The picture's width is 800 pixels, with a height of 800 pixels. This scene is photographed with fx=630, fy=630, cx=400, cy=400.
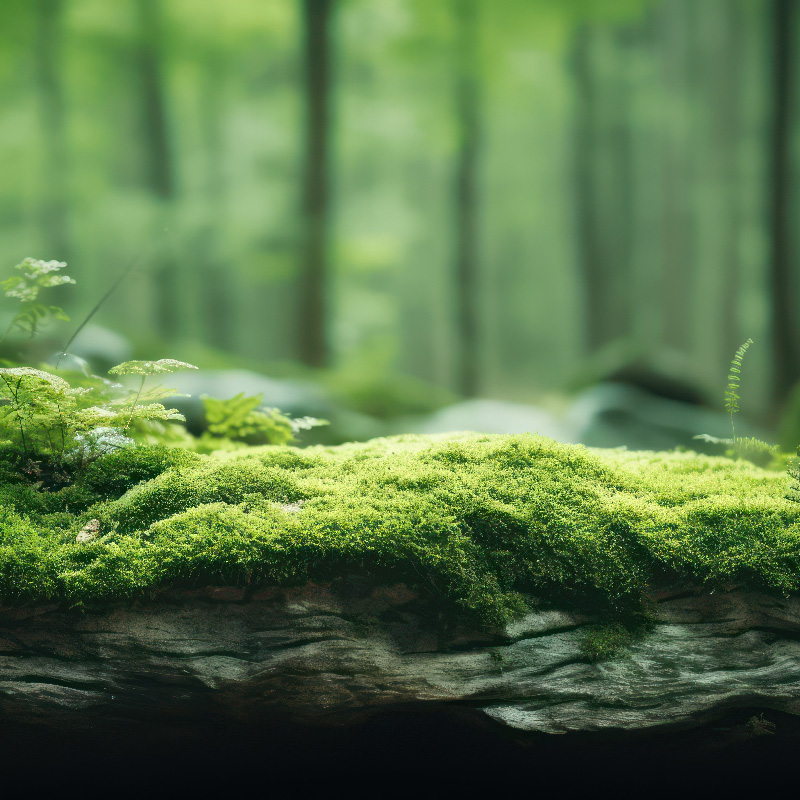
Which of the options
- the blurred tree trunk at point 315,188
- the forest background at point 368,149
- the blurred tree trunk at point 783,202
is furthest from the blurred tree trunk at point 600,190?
the blurred tree trunk at point 315,188

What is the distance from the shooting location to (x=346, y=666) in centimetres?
238

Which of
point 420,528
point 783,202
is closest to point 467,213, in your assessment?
point 783,202

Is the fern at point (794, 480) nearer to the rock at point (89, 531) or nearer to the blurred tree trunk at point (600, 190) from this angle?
the rock at point (89, 531)

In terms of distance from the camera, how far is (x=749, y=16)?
752 inches

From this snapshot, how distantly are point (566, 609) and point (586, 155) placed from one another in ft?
56.4

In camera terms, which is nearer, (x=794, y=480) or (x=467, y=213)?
(x=794, y=480)

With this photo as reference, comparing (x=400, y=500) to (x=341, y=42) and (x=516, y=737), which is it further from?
(x=341, y=42)

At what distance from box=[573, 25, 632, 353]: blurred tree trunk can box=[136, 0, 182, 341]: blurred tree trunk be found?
10.4 m

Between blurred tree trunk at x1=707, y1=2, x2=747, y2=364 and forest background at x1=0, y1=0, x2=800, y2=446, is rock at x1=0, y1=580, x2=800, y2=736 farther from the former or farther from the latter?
blurred tree trunk at x1=707, y1=2, x2=747, y2=364

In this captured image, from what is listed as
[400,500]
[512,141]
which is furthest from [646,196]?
[400,500]

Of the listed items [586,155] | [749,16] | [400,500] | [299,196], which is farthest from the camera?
[749,16]

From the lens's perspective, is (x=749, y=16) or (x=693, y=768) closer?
(x=693, y=768)

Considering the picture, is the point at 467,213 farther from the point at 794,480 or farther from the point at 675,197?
the point at 794,480

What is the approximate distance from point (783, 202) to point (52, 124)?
16910 mm
